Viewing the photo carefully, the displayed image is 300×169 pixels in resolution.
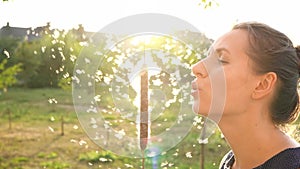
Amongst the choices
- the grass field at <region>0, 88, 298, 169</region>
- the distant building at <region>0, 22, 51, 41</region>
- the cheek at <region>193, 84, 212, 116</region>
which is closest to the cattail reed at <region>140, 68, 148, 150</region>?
the cheek at <region>193, 84, 212, 116</region>

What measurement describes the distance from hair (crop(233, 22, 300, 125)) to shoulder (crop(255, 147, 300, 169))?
0.29 feet

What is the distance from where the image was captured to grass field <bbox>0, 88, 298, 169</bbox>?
366 centimetres

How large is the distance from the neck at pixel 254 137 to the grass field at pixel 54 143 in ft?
7.41

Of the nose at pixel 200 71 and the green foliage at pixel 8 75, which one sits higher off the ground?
the green foliage at pixel 8 75

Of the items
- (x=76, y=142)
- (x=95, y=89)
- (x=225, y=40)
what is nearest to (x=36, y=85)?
(x=76, y=142)

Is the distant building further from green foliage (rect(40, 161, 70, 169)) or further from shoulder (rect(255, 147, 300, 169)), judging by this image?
shoulder (rect(255, 147, 300, 169))

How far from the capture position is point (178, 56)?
2.77 meters

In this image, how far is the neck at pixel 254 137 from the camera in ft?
3.99

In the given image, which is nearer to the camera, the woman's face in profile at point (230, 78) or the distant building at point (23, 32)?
the woman's face in profile at point (230, 78)

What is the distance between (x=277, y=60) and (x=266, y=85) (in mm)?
61

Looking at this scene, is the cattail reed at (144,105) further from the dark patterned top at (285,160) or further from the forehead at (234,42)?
the dark patterned top at (285,160)

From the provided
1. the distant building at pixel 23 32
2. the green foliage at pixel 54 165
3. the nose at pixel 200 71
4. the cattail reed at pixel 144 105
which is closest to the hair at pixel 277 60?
the nose at pixel 200 71

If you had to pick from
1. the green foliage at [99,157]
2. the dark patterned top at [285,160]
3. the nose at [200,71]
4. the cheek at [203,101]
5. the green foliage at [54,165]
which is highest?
the nose at [200,71]

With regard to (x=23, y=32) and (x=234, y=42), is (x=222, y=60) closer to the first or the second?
(x=234, y=42)
